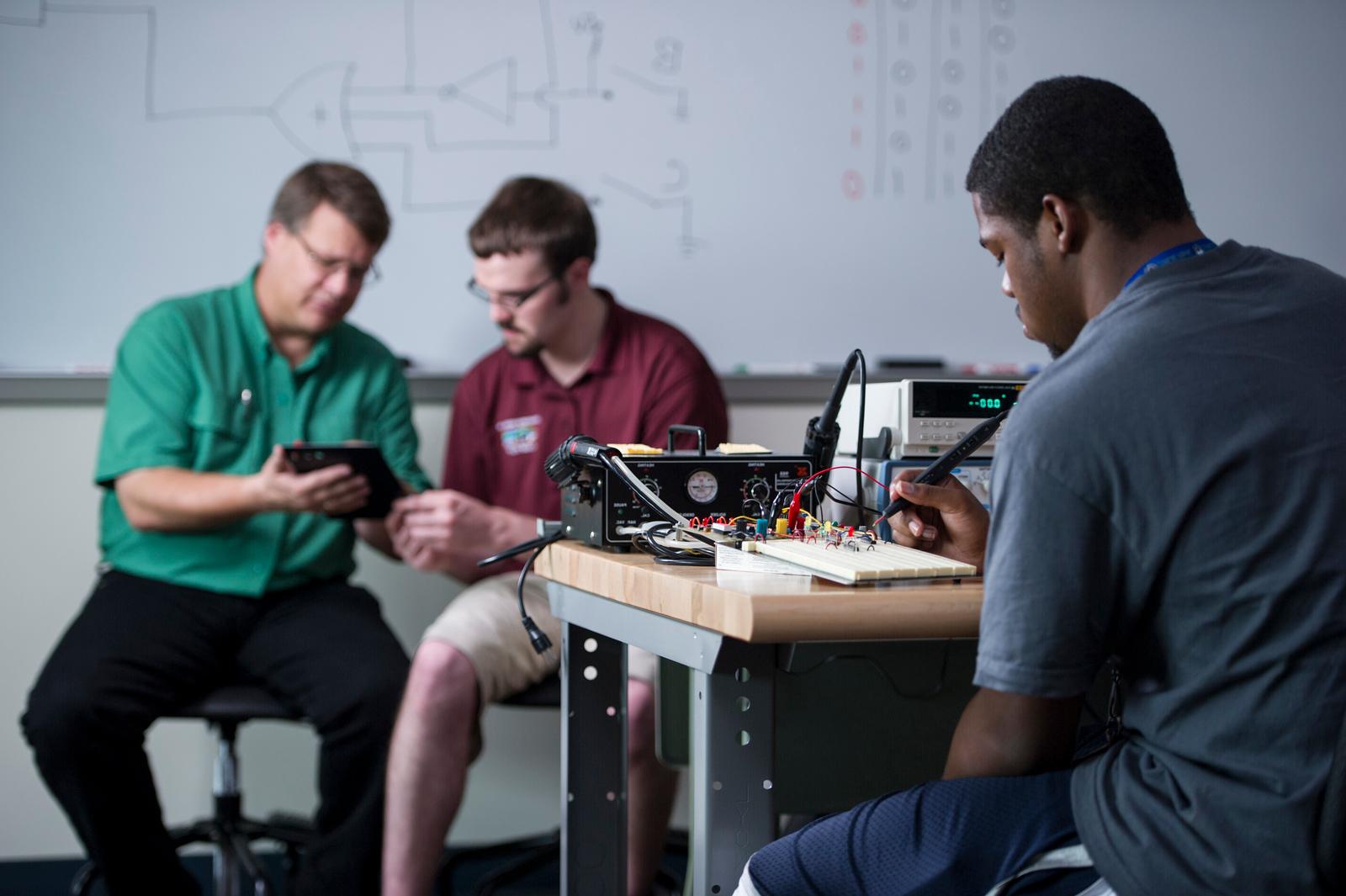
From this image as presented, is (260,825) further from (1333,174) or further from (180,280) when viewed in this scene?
(1333,174)

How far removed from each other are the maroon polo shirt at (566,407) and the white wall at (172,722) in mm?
245

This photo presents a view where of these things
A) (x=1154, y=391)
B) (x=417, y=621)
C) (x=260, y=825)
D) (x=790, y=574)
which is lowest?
(x=260, y=825)

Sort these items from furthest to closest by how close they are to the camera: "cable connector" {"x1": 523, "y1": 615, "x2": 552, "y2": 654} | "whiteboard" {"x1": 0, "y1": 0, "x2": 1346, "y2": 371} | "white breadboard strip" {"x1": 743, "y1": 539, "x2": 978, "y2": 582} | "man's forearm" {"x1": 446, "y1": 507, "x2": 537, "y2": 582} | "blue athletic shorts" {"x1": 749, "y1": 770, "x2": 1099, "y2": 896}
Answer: "whiteboard" {"x1": 0, "y1": 0, "x2": 1346, "y2": 371} < "man's forearm" {"x1": 446, "y1": 507, "x2": 537, "y2": 582} < "cable connector" {"x1": 523, "y1": 615, "x2": 552, "y2": 654} < "white breadboard strip" {"x1": 743, "y1": 539, "x2": 978, "y2": 582} < "blue athletic shorts" {"x1": 749, "y1": 770, "x2": 1099, "y2": 896}

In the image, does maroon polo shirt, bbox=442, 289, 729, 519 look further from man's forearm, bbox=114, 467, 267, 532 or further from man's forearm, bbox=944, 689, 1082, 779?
man's forearm, bbox=944, 689, 1082, 779

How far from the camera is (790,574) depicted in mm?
1238

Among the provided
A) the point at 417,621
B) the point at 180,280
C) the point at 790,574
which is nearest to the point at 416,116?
the point at 180,280

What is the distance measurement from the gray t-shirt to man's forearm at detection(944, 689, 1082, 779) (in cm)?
10

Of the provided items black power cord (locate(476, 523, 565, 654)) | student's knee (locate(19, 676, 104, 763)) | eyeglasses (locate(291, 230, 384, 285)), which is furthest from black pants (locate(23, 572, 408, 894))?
black power cord (locate(476, 523, 565, 654))

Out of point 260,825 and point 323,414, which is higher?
point 323,414

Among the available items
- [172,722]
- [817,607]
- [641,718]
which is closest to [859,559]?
[817,607]

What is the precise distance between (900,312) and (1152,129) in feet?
6.22

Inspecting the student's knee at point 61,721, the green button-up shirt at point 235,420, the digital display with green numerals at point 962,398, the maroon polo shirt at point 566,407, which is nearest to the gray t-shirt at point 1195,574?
the digital display with green numerals at point 962,398

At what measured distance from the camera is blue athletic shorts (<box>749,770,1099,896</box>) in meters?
1.06

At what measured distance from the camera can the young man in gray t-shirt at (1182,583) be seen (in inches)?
37.3
